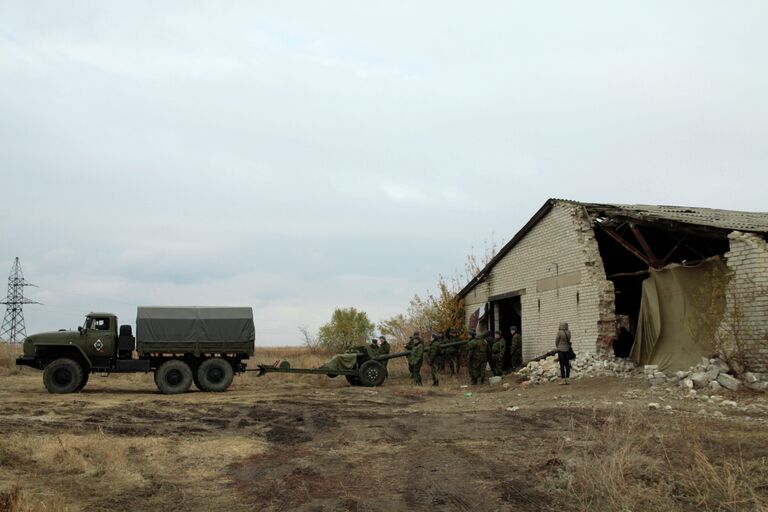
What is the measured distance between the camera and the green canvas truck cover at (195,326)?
18594mm

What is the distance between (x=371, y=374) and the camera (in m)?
20.8

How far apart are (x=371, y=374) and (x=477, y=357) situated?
3366mm

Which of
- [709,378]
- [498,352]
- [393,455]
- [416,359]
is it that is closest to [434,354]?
[416,359]

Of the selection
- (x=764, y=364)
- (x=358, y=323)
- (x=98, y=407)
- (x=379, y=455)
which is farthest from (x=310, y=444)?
(x=358, y=323)

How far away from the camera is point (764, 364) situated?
13.5m

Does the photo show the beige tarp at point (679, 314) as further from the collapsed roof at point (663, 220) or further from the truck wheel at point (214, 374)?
the truck wheel at point (214, 374)

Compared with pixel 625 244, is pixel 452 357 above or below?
below

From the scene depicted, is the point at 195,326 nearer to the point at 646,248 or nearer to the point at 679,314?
the point at 646,248

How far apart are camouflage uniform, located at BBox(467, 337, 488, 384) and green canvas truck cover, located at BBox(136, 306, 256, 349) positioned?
675cm

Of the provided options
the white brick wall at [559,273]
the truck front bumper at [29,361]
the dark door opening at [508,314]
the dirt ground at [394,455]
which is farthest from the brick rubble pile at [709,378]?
the truck front bumper at [29,361]

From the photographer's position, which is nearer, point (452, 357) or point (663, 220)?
point (663, 220)

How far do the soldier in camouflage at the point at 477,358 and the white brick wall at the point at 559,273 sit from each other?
5.97ft

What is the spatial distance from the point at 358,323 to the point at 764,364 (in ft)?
112

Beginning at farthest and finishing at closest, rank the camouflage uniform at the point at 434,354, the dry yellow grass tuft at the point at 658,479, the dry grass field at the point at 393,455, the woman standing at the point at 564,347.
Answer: the camouflage uniform at the point at 434,354 → the woman standing at the point at 564,347 → the dry grass field at the point at 393,455 → the dry yellow grass tuft at the point at 658,479
